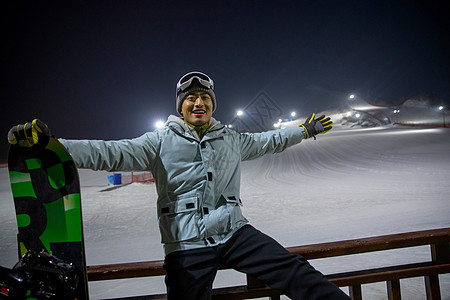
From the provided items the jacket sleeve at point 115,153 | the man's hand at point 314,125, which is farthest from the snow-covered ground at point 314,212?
the jacket sleeve at point 115,153

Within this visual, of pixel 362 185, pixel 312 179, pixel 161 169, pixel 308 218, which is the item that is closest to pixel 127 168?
pixel 161 169

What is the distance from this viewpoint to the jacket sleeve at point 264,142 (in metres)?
2.08

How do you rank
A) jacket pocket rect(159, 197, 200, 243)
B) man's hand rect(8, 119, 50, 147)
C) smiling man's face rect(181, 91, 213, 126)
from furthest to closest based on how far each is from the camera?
smiling man's face rect(181, 91, 213, 126) → jacket pocket rect(159, 197, 200, 243) → man's hand rect(8, 119, 50, 147)

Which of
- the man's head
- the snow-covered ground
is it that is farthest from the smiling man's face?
the snow-covered ground

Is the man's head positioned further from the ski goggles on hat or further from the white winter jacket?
the white winter jacket

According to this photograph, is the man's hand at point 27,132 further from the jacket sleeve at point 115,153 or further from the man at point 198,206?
the jacket sleeve at point 115,153

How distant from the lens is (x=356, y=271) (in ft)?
6.01

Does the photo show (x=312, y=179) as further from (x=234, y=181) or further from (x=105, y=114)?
(x=105, y=114)

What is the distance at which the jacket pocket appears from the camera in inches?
63.6

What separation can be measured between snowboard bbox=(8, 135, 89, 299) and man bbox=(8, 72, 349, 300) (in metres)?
0.21

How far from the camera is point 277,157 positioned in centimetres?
1686

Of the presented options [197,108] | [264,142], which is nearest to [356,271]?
[264,142]

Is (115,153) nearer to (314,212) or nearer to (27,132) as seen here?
(27,132)

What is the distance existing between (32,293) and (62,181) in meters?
0.64
